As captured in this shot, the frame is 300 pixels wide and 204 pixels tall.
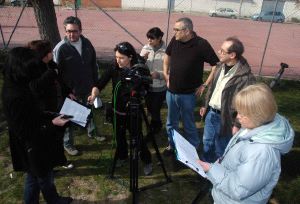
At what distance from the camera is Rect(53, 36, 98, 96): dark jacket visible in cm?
444

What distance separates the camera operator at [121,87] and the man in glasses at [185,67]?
2.32 ft

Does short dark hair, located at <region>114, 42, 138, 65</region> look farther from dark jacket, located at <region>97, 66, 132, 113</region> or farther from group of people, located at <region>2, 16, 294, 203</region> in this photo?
dark jacket, located at <region>97, 66, 132, 113</region>

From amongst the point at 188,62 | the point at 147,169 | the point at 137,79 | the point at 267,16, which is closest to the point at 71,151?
the point at 147,169

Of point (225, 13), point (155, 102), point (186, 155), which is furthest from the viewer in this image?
point (225, 13)

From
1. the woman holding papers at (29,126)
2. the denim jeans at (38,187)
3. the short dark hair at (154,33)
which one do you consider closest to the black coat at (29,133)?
the woman holding papers at (29,126)

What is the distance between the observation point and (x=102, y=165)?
15.4 feet

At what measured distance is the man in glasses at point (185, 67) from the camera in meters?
4.21

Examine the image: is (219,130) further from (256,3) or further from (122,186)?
(256,3)

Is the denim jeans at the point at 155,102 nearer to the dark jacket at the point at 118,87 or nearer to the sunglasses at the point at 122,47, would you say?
the dark jacket at the point at 118,87

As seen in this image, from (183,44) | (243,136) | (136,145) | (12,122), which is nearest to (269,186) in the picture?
(243,136)

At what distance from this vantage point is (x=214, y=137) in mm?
4293

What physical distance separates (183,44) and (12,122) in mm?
2501

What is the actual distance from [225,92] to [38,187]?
2.44 meters

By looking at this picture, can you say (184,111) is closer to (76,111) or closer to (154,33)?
(154,33)
